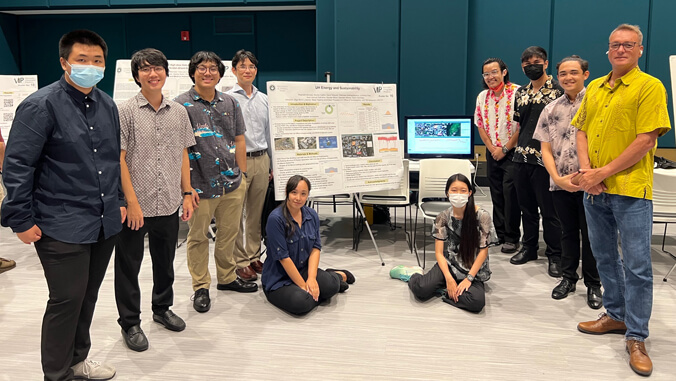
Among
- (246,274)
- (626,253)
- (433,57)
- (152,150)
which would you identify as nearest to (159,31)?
(433,57)

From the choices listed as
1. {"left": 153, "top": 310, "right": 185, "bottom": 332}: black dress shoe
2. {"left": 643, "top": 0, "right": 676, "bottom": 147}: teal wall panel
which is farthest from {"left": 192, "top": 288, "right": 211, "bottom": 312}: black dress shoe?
{"left": 643, "top": 0, "right": 676, "bottom": 147}: teal wall panel

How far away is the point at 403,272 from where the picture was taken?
376 centimetres

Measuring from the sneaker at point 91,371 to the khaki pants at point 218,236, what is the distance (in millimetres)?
930

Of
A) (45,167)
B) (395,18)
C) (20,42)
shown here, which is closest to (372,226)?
(395,18)

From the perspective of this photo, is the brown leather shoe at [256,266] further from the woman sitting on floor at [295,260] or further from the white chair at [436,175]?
the white chair at [436,175]

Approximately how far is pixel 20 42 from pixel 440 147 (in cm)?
823

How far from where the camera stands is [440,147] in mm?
5020

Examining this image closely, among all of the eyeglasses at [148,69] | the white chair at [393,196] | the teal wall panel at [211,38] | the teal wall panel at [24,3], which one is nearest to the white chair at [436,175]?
the white chair at [393,196]

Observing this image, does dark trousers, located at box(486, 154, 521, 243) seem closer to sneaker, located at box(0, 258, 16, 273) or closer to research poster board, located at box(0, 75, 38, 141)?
sneaker, located at box(0, 258, 16, 273)

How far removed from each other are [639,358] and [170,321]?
2573mm

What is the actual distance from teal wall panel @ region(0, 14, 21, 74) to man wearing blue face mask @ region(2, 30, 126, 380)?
27.2 feet

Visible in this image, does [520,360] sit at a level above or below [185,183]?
below

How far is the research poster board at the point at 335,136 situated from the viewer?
377 centimetres

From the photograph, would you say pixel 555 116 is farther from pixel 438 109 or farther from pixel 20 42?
pixel 20 42
